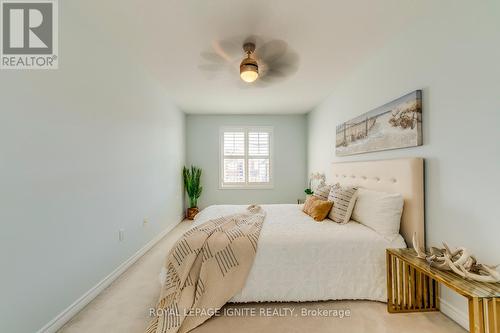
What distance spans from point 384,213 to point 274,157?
341cm

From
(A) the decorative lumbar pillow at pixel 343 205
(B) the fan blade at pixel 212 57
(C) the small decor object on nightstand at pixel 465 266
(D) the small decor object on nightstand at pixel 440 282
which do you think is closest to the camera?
(D) the small decor object on nightstand at pixel 440 282

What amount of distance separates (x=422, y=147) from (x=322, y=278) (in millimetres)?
1426

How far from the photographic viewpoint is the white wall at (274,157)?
514 cm

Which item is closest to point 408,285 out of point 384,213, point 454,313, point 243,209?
point 454,313

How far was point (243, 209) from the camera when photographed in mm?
2859

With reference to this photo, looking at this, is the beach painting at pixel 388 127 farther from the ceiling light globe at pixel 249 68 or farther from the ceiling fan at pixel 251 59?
the ceiling light globe at pixel 249 68

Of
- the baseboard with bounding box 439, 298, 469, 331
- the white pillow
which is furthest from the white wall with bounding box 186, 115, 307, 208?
the baseboard with bounding box 439, 298, 469, 331

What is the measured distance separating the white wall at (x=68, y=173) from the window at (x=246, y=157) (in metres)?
2.53

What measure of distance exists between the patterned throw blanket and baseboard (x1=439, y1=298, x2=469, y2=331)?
5.05ft

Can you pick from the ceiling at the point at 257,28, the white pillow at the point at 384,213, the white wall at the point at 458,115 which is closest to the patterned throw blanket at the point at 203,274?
the white pillow at the point at 384,213

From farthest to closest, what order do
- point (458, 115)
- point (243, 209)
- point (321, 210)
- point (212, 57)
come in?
point (243, 209) < point (212, 57) < point (321, 210) < point (458, 115)

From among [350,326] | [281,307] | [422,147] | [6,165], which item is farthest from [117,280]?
[422,147]

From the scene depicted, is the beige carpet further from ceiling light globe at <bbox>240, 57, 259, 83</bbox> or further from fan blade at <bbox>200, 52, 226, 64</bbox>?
fan blade at <bbox>200, 52, 226, 64</bbox>

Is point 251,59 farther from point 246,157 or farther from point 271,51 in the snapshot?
point 246,157
